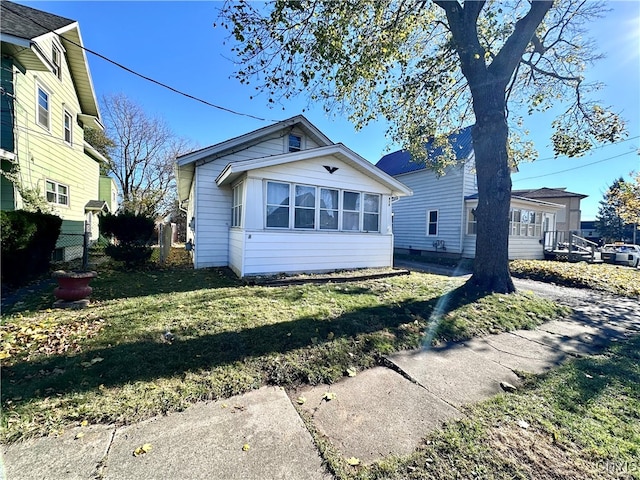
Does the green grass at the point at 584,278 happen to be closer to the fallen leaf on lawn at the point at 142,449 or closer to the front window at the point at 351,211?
the front window at the point at 351,211

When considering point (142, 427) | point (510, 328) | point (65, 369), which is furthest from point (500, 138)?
point (65, 369)

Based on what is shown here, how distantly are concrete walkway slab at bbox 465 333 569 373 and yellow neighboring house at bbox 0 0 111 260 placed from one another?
409 inches

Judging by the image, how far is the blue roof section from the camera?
50.3 ft

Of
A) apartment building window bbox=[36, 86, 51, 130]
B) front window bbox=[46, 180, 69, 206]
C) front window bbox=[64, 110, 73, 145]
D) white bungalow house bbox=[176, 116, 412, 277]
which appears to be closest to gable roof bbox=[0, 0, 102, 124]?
apartment building window bbox=[36, 86, 51, 130]

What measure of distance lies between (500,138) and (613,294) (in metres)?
6.07

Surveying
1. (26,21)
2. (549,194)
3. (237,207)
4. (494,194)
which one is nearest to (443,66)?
(494,194)

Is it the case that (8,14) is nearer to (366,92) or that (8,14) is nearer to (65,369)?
(366,92)

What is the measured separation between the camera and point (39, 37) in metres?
8.09

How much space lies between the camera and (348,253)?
936cm

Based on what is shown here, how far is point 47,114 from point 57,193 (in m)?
2.92

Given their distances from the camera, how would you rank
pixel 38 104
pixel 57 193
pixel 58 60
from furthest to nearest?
1. pixel 57 193
2. pixel 58 60
3. pixel 38 104

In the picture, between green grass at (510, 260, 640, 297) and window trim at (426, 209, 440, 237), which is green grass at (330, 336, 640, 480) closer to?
green grass at (510, 260, 640, 297)

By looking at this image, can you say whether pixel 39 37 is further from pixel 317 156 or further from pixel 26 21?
pixel 317 156

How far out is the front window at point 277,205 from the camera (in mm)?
8078
